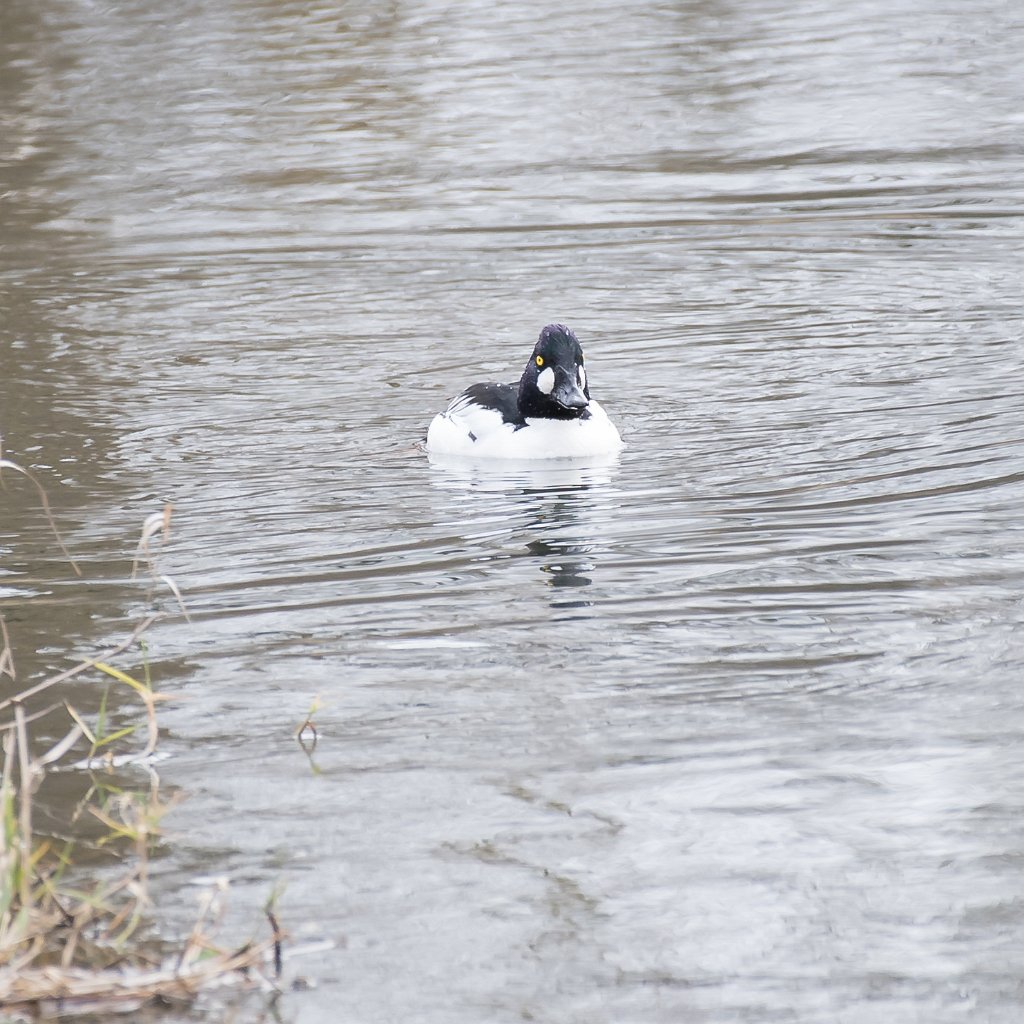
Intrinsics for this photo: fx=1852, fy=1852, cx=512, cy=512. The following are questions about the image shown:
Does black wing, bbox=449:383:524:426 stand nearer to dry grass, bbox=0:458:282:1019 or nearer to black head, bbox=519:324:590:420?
black head, bbox=519:324:590:420

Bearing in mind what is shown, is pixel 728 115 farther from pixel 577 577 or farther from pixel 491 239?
pixel 577 577

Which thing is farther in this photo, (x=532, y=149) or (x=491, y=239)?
(x=532, y=149)

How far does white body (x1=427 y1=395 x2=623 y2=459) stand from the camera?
9.59 m

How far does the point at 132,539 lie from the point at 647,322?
16.2ft

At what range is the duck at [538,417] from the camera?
9477 millimetres

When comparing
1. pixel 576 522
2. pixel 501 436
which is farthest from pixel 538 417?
pixel 576 522

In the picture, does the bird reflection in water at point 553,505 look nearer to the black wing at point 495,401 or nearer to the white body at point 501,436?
the white body at point 501,436

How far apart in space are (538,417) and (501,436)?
8.9 inches

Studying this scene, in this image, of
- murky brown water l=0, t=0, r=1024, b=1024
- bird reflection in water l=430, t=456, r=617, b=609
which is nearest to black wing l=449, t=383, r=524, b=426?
bird reflection in water l=430, t=456, r=617, b=609

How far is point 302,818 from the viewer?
5.32 meters

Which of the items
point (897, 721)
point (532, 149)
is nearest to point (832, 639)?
point (897, 721)

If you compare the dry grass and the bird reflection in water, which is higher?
the dry grass

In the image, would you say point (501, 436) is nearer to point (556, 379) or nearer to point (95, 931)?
point (556, 379)

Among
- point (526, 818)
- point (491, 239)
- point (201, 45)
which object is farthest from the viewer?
point (201, 45)
